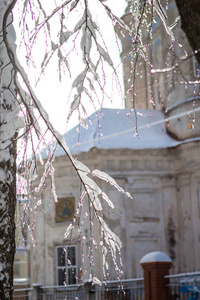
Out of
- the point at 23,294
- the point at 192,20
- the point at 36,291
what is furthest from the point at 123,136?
the point at 192,20

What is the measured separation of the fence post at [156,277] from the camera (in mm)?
13477

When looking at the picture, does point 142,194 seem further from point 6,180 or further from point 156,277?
point 6,180

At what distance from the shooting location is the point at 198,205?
18625mm

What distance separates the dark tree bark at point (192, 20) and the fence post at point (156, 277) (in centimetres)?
1050

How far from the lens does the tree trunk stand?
17.3 feet

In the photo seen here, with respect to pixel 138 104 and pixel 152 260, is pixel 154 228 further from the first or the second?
pixel 138 104

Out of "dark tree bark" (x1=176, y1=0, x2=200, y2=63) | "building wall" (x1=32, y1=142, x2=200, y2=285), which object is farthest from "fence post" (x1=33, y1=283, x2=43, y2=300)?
"dark tree bark" (x1=176, y1=0, x2=200, y2=63)

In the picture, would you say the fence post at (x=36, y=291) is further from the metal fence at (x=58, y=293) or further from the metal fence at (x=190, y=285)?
the metal fence at (x=190, y=285)

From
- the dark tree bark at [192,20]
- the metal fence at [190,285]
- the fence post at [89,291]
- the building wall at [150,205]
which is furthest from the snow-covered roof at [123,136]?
the dark tree bark at [192,20]

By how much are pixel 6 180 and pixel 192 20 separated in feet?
8.72

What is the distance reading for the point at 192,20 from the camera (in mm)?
3740

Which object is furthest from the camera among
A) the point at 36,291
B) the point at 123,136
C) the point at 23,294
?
the point at 23,294

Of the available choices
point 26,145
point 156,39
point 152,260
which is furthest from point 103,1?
point 156,39

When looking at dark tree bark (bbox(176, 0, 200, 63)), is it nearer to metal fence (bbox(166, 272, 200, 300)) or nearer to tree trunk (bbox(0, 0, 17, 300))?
tree trunk (bbox(0, 0, 17, 300))
